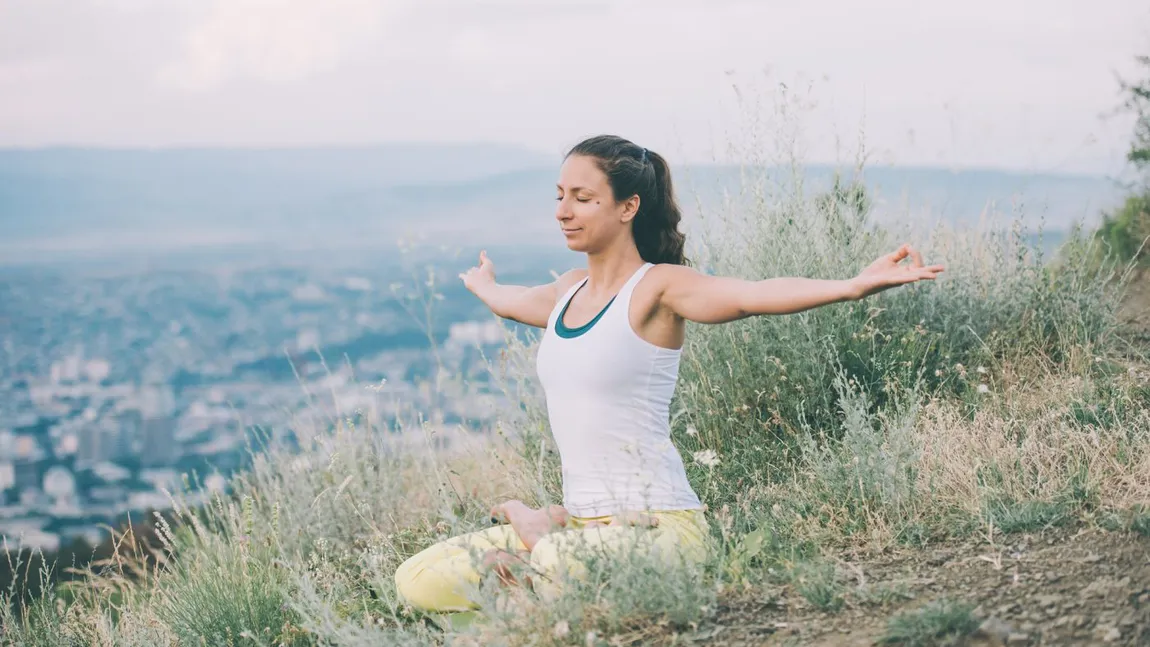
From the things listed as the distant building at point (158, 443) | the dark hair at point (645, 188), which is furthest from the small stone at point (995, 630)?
the distant building at point (158, 443)

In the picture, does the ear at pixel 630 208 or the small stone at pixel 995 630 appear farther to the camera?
the ear at pixel 630 208

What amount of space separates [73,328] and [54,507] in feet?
79.2

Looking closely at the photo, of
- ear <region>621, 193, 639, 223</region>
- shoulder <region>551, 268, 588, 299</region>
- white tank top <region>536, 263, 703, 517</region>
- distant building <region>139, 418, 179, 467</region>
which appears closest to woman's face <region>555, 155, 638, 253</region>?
ear <region>621, 193, 639, 223</region>

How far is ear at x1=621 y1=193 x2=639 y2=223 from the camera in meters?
3.29

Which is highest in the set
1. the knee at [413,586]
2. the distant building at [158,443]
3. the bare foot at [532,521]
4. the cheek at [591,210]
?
the cheek at [591,210]

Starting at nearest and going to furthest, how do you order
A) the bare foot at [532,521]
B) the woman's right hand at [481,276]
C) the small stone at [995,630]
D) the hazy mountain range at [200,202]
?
1. the small stone at [995,630]
2. the bare foot at [532,521]
3. the woman's right hand at [481,276]
4. the hazy mountain range at [200,202]

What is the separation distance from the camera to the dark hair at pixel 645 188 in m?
3.25

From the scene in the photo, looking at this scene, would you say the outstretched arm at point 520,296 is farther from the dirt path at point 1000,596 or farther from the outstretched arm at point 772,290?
the dirt path at point 1000,596

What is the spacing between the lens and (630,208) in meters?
3.31

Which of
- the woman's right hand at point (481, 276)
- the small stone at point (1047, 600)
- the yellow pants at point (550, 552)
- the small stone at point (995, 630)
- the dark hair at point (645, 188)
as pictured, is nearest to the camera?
the small stone at point (995, 630)

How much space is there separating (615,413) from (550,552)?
50 cm

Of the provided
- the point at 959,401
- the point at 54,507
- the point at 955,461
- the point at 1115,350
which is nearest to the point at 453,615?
the point at 955,461

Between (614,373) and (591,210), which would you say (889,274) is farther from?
(591,210)

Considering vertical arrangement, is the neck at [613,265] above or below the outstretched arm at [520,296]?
above
